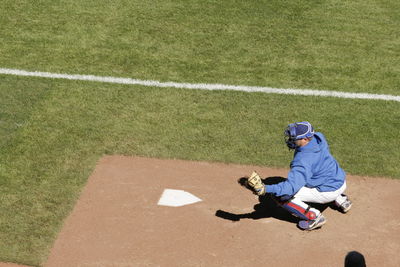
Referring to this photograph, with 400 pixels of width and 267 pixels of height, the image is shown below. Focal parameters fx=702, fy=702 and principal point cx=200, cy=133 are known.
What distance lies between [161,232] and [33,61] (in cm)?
513

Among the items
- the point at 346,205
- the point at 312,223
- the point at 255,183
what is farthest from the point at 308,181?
the point at 255,183

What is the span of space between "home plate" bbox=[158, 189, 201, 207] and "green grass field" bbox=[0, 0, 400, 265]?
2.95ft

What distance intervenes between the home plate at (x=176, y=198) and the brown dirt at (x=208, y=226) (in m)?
0.08

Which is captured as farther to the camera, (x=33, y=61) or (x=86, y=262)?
(x=33, y=61)

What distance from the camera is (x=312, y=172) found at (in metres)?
8.14

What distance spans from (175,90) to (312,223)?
12.8 ft

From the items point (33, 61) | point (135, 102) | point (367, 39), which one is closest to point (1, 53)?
point (33, 61)

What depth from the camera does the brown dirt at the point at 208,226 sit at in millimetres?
7793

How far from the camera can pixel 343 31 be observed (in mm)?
13008

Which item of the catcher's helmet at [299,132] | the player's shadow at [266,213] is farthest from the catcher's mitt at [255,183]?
the player's shadow at [266,213]

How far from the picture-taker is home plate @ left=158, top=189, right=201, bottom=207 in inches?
340

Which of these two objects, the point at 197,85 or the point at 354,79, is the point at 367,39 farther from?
the point at 197,85

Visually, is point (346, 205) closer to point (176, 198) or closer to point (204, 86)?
point (176, 198)

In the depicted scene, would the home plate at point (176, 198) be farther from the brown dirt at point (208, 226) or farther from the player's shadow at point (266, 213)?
the player's shadow at point (266, 213)
